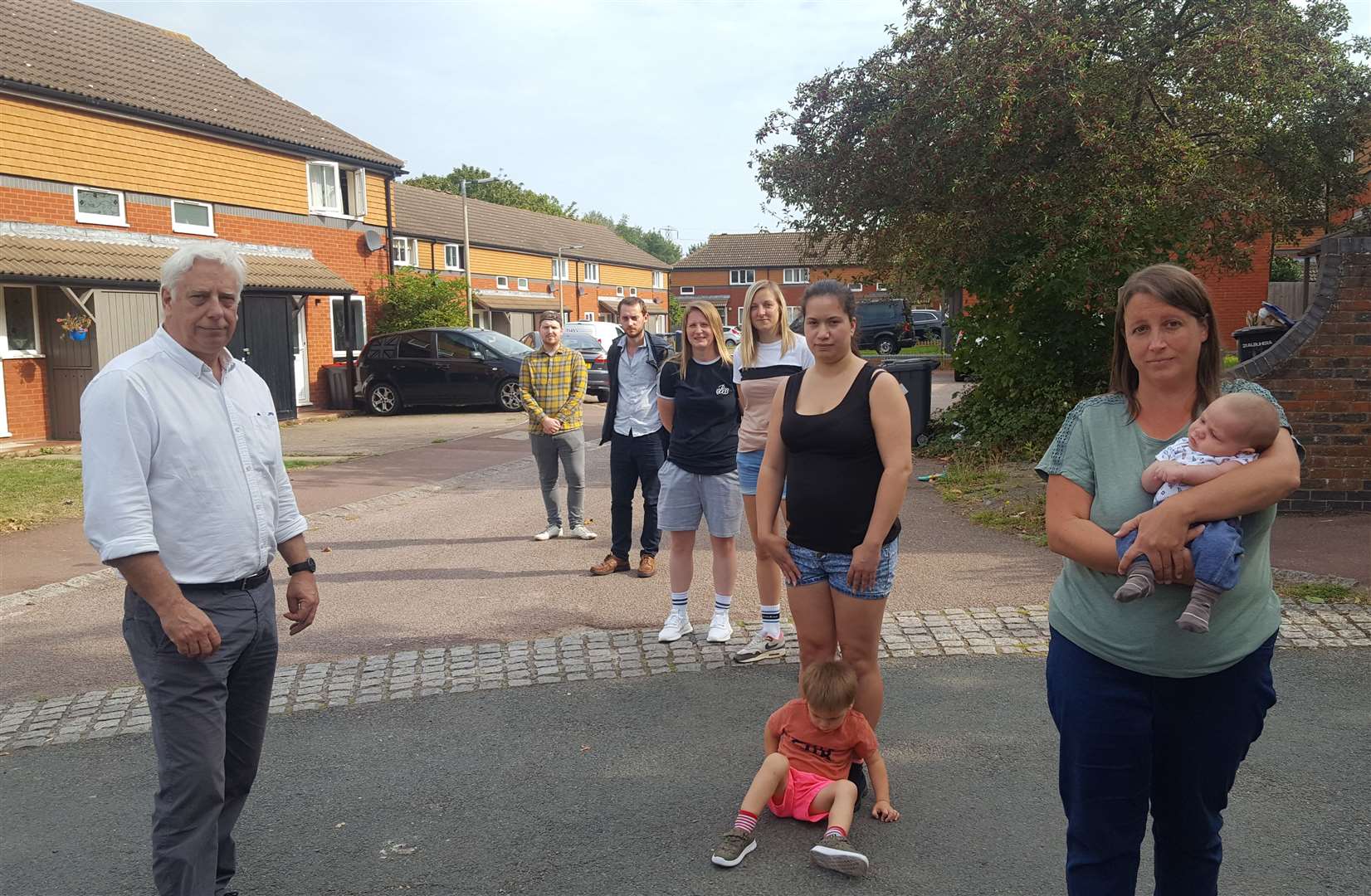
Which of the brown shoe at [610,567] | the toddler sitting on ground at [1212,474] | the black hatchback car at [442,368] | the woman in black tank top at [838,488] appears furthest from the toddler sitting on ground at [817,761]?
the black hatchback car at [442,368]

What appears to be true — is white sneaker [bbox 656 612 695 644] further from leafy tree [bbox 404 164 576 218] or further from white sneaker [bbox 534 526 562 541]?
leafy tree [bbox 404 164 576 218]

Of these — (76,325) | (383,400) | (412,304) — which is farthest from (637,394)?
(412,304)

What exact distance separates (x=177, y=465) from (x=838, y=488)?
211cm

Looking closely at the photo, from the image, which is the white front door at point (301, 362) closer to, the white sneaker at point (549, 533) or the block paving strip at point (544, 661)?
the white sneaker at point (549, 533)

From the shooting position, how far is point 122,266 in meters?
18.0

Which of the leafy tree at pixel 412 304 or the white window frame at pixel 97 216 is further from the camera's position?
the leafy tree at pixel 412 304

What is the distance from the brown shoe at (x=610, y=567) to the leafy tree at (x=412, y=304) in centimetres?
1980

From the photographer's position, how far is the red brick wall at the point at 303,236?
17609 millimetres

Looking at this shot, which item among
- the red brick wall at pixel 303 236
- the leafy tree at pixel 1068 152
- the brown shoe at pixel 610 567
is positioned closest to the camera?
the brown shoe at pixel 610 567

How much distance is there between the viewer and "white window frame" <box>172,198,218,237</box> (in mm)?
20516

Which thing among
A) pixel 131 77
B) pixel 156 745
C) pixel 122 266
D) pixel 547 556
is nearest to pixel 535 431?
pixel 547 556

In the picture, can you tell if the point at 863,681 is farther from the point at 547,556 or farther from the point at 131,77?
the point at 131,77

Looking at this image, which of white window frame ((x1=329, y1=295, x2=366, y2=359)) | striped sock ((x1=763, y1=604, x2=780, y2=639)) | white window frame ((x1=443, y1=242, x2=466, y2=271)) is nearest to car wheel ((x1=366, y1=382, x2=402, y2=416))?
white window frame ((x1=329, y1=295, x2=366, y2=359))

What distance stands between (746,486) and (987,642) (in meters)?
1.57
